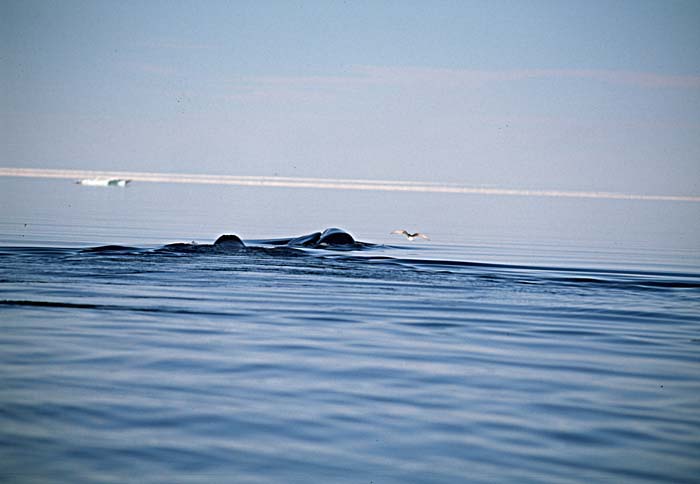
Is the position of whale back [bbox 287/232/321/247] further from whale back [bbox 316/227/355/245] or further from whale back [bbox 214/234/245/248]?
whale back [bbox 214/234/245/248]

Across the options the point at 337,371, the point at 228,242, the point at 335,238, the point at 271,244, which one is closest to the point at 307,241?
Answer: the point at 335,238

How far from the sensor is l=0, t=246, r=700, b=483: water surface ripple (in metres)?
7.54

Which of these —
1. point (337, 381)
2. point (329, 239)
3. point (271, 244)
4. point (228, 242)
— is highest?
point (329, 239)

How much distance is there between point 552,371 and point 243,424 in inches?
157

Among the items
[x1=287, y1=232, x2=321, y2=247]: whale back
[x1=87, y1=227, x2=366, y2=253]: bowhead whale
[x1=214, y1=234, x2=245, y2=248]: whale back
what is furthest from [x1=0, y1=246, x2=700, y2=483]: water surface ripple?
[x1=287, y1=232, x2=321, y2=247]: whale back

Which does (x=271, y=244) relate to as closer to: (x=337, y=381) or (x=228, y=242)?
(x=228, y=242)

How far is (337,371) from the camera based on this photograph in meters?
10.6

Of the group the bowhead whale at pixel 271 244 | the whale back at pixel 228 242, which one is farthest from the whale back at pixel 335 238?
the whale back at pixel 228 242

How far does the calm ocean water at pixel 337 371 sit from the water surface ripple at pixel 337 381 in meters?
0.03

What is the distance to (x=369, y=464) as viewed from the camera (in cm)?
748

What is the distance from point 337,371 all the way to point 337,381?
493 mm

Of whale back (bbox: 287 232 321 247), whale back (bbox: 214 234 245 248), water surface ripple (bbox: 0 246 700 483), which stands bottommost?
water surface ripple (bbox: 0 246 700 483)

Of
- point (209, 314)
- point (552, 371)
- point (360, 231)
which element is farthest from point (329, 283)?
point (360, 231)

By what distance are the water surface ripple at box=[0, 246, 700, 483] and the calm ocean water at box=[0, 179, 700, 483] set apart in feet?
0.09
